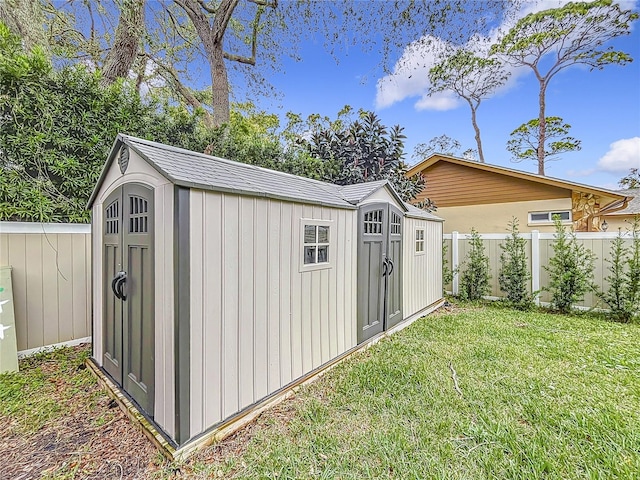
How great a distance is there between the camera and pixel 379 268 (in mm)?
3904

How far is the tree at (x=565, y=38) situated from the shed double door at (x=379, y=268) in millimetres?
11634

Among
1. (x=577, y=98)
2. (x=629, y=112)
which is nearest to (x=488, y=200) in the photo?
(x=629, y=112)

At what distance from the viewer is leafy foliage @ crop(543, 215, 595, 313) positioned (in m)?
5.09

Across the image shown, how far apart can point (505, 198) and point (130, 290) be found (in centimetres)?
1022

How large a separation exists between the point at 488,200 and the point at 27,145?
10843 mm

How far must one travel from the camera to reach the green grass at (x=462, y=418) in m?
1.78

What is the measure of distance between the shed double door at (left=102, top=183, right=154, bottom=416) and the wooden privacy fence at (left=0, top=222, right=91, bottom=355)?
1.33 m

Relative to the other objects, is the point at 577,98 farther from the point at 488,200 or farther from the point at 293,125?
the point at 293,125

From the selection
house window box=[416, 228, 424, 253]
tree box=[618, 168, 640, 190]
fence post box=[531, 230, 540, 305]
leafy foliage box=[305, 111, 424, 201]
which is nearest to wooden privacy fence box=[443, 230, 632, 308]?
fence post box=[531, 230, 540, 305]

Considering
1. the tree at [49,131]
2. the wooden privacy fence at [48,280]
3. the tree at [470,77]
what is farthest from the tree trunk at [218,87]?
the tree at [470,77]

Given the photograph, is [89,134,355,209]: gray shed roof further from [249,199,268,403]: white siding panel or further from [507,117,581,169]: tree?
[507,117,581,169]: tree

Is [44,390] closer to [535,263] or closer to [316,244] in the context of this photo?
[316,244]

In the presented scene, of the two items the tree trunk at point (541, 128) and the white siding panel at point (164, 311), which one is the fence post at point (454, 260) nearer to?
the white siding panel at point (164, 311)

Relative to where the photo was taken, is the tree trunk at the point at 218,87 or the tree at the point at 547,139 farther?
the tree at the point at 547,139
